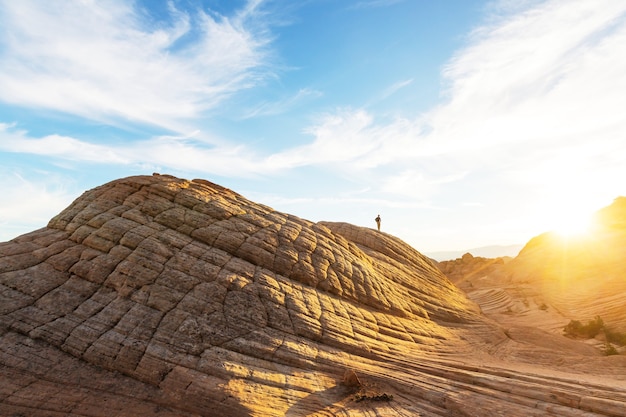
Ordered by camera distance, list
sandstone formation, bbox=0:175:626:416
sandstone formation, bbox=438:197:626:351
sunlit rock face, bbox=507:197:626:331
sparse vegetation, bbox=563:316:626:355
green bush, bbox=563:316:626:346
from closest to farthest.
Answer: sandstone formation, bbox=0:175:626:416, sparse vegetation, bbox=563:316:626:355, green bush, bbox=563:316:626:346, sandstone formation, bbox=438:197:626:351, sunlit rock face, bbox=507:197:626:331

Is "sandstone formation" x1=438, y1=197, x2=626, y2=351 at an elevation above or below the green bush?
above

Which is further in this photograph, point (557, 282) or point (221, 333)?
point (557, 282)

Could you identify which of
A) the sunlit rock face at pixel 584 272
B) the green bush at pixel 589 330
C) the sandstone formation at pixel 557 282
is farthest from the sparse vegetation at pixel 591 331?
the sunlit rock face at pixel 584 272

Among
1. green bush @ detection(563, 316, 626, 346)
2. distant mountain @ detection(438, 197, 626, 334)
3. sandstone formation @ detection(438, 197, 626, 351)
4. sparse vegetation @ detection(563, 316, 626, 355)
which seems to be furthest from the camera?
distant mountain @ detection(438, 197, 626, 334)

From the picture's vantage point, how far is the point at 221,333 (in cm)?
1473

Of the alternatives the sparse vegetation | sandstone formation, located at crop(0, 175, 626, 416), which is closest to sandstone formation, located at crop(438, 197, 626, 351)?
the sparse vegetation

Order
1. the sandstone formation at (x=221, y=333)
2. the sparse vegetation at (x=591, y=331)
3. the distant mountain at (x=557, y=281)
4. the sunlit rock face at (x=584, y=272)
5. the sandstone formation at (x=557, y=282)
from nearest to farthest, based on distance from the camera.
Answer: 1. the sandstone formation at (x=221, y=333)
2. the sparse vegetation at (x=591, y=331)
3. the sandstone formation at (x=557, y=282)
4. the distant mountain at (x=557, y=281)
5. the sunlit rock face at (x=584, y=272)

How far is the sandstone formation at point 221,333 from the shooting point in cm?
1268

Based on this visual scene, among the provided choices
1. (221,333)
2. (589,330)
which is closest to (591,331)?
(589,330)

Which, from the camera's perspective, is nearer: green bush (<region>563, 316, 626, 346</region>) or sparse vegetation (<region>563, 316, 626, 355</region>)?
sparse vegetation (<region>563, 316, 626, 355</region>)

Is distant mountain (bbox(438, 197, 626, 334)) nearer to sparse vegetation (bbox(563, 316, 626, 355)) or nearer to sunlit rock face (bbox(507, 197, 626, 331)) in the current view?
sunlit rock face (bbox(507, 197, 626, 331))

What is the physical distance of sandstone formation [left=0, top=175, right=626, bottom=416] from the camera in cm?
1268

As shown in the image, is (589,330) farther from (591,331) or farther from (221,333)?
(221,333)

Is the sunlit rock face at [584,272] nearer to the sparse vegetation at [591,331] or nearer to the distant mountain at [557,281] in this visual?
the distant mountain at [557,281]
